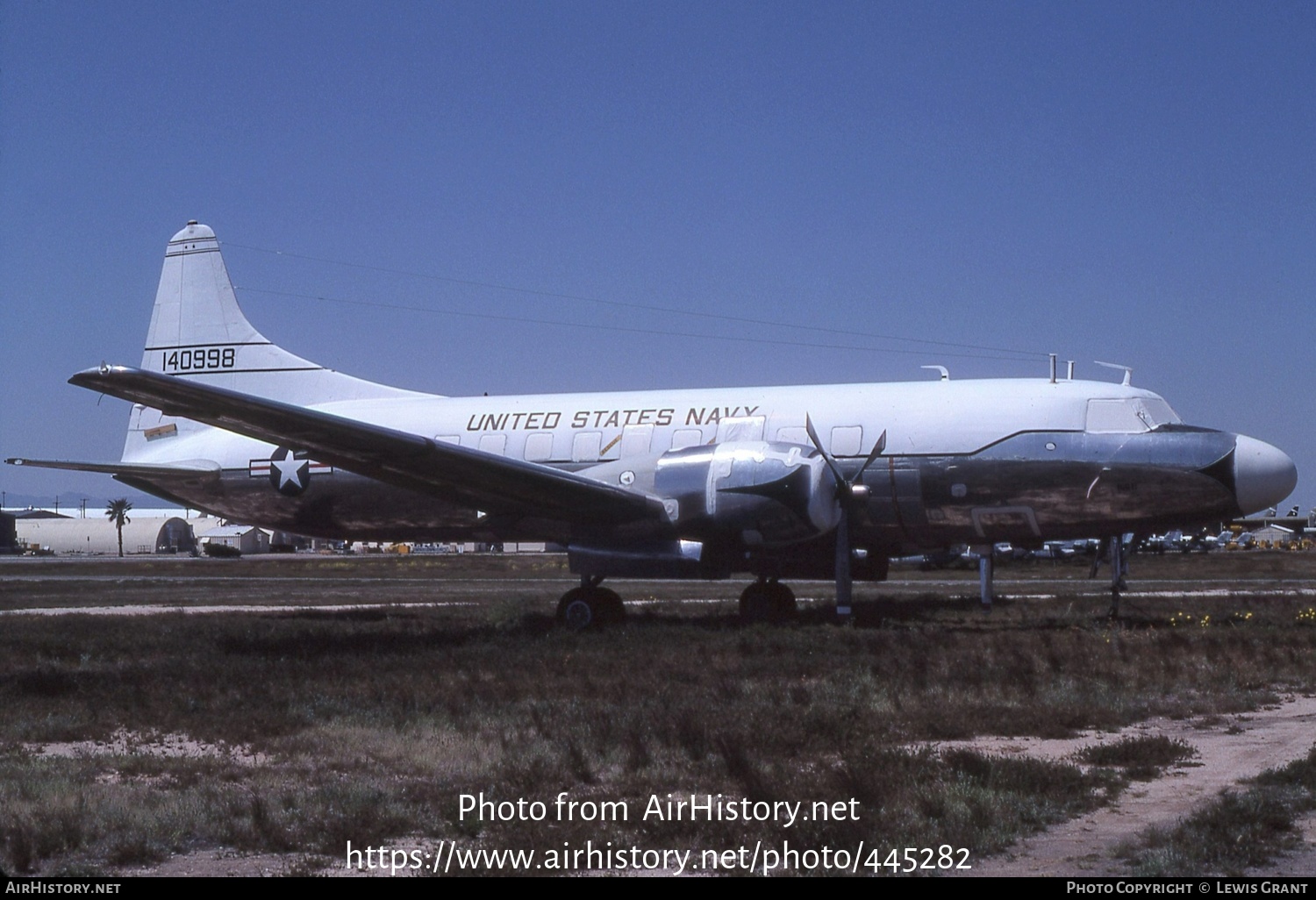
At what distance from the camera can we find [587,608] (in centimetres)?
1830

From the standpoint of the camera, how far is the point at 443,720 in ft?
34.0

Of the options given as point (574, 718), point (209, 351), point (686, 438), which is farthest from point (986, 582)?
point (209, 351)

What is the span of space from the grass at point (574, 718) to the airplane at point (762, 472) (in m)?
1.30

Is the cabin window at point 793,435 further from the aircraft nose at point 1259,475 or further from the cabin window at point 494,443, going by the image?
the aircraft nose at point 1259,475

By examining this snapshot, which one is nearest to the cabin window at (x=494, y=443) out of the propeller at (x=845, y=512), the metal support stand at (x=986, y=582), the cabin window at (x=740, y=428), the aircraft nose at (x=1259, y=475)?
the cabin window at (x=740, y=428)

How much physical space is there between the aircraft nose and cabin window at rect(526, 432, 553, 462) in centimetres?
1027

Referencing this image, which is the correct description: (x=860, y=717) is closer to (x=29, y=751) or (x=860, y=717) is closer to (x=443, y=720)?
(x=443, y=720)

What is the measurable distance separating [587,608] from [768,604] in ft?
10.1

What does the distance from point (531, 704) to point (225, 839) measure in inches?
184

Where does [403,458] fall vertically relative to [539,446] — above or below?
below

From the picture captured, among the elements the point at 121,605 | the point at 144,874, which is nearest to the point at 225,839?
the point at 144,874

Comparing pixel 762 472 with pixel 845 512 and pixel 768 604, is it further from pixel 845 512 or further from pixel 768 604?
pixel 768 604

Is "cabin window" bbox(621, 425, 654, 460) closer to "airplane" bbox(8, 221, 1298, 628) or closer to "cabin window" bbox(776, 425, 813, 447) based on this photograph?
"airplane" bbox(8, 221, 1298, 628)

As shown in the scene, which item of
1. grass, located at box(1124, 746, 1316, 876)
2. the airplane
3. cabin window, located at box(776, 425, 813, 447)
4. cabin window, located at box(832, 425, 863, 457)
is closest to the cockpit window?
the airplane
